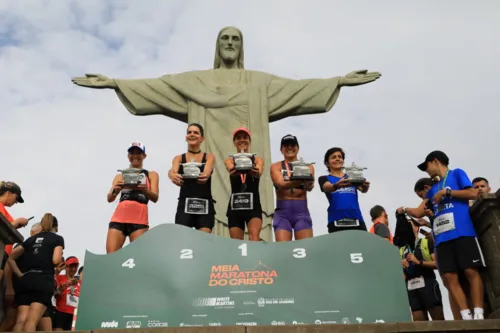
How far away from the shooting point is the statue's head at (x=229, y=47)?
1148 cm

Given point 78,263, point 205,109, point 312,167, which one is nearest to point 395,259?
point 312,167

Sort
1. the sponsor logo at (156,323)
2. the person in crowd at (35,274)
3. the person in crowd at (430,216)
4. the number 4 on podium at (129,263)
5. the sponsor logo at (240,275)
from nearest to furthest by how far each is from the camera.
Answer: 1. the sponsor logo at (156,323)
2. the sponsor logo at (240,275)
3. the number 4 on podium at (129,263)
4. the person in crowd at (430,216)
5. the person in crowd at (35,274)

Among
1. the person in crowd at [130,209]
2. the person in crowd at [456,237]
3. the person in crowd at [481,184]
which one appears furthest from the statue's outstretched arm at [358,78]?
the person in crowd at [130,209]

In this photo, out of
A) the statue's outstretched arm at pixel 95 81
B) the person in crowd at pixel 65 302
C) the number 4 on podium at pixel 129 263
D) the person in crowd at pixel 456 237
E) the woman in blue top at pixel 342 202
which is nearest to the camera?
the number 4 on podium at pixel 129 263

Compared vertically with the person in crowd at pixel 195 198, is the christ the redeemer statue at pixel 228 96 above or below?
above

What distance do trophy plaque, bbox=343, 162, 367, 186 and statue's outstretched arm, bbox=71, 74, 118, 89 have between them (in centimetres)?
593

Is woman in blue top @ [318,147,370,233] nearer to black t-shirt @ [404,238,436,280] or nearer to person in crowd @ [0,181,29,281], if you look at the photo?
black t-shirt @ [404,238,436,280]

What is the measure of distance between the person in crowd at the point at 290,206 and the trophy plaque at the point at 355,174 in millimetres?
433

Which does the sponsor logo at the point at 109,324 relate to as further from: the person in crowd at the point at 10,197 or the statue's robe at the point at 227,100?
the statue's robe at the point at 227,100

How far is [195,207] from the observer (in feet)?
21.6

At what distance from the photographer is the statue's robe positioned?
34.9 feet

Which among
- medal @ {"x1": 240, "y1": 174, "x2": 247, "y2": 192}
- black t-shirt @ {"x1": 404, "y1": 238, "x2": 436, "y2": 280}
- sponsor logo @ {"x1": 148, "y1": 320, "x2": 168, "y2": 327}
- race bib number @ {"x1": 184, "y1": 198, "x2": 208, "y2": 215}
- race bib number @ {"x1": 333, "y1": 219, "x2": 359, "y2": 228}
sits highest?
medal @ {"x1": 240, "y1": 174, "x2": 247, "y2": 192}

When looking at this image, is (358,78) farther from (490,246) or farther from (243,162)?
(490,246)

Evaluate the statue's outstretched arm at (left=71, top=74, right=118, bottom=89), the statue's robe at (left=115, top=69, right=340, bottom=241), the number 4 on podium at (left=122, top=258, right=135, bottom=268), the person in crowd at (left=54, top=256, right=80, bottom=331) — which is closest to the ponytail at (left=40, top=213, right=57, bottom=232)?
the person in crowd at (left=54, top=256, right=80, bottom=331)
